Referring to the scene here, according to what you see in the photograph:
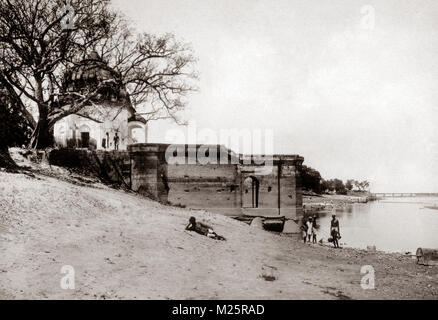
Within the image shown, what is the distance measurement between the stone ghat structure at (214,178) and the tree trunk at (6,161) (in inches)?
232

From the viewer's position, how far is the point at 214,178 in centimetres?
2262

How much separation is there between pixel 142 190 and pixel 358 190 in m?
153

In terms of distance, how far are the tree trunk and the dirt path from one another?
1.33 meters

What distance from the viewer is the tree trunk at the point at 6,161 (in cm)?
A: 1520

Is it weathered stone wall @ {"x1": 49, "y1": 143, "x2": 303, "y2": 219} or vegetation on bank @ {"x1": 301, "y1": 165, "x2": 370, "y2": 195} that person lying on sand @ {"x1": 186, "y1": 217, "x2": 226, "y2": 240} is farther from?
vegetation on bank @ {"x1": 301, "y1": 165, "x2": 370, "y2": 195}

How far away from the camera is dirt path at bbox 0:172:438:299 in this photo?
7676 mm

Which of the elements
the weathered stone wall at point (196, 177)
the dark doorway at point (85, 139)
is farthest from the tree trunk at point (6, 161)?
the dark doorway at point (85, 139)

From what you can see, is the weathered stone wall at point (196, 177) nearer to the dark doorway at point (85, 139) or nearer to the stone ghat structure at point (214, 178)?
the stone ghat structure at point (214, 178)

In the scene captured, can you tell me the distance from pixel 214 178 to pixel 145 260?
13532 millimetres
